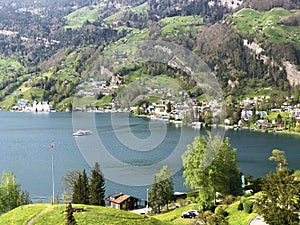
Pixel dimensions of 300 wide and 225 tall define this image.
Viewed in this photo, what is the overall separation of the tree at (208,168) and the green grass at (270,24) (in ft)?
412

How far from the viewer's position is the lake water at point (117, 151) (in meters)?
22.8

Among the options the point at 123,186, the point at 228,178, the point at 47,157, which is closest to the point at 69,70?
the point at 47,157

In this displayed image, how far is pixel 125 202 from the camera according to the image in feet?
92.6

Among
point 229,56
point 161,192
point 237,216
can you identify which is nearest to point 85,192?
point 161,192

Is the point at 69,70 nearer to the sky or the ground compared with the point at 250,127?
nearer to the sky

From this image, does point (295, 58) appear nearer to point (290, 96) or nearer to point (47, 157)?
point (290, 96)

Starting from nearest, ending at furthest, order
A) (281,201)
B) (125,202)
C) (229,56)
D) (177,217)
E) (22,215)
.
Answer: (281,201) → (22,215) → (177,217) → (125,202) → (229,56)

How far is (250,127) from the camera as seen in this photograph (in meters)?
83.1

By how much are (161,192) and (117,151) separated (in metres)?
5.40

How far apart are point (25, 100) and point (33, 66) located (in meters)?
51.2

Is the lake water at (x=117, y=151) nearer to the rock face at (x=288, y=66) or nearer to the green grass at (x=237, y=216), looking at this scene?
the green grass at (x=237, y=216)

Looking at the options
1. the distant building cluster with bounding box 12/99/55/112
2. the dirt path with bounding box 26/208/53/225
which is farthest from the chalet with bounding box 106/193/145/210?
the distant building cluster with bounding box 12/99/55/112

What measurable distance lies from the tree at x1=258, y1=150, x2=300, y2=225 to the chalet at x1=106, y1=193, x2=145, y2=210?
46.5ft

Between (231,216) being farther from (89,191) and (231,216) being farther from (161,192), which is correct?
(89,191)
